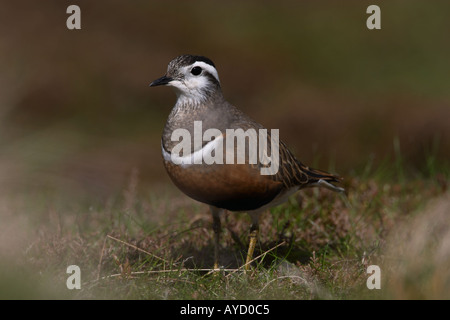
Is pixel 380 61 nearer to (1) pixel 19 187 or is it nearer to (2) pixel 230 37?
(2) pixel 230 37

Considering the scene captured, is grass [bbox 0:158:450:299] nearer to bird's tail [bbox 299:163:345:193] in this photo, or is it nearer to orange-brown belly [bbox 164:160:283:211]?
bird's tail [bbox 299:163:345:193]

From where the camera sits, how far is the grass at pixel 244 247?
4656 millimetres

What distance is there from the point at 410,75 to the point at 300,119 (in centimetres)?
370

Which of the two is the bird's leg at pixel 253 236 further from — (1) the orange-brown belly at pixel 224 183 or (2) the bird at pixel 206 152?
(1) the orange-brown belly at pixel 224 183

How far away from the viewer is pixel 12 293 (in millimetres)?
4281

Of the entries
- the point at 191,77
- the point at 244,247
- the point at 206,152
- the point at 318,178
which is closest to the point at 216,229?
the point at 244,247

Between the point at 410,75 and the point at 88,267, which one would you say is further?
the point at 410,75

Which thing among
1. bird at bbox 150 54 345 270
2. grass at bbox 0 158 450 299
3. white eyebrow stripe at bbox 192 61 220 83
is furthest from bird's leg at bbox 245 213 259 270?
white eyebrow stripe at bbox 192 61 220 83

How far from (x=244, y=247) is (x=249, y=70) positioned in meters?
10.6

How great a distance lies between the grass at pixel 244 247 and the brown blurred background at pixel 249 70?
13.4 feet

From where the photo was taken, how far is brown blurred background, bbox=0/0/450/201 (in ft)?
41.5

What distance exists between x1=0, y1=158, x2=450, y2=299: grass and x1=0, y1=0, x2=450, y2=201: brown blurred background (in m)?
4.09

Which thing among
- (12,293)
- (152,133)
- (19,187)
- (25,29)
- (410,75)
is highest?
(25,29)

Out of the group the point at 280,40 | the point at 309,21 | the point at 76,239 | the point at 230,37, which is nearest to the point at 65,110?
the point at 230,37
